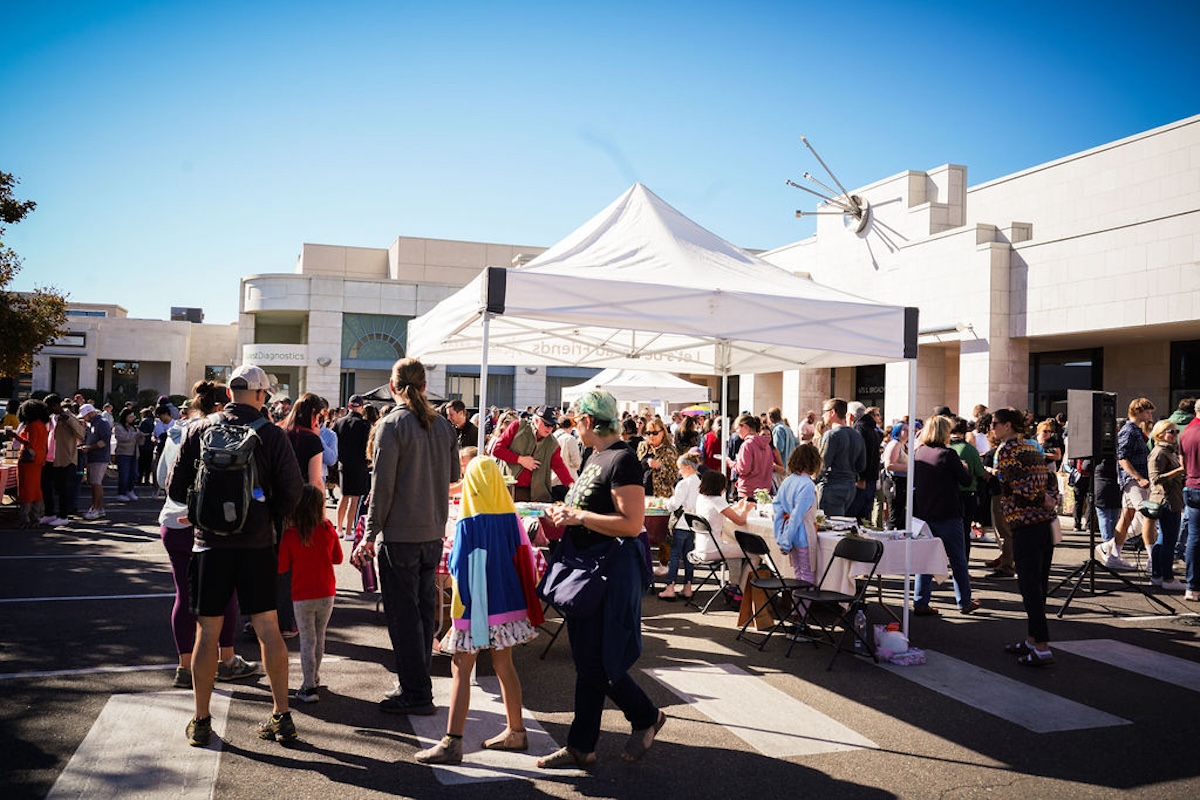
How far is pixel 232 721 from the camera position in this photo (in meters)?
4.57

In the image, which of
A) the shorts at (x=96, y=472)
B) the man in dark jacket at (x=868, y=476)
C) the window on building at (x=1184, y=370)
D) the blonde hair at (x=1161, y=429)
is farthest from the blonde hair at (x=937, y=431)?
the window on building at (x=1184, y=370)

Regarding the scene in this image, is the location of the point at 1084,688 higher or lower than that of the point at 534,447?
lower

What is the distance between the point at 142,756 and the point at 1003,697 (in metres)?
5.18

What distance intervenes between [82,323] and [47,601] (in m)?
60.0

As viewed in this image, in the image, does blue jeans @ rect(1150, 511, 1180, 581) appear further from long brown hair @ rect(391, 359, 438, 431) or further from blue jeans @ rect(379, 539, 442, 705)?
long brown hair @ rect(391, 359, 438, 431)

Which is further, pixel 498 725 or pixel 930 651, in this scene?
pixel 930 651

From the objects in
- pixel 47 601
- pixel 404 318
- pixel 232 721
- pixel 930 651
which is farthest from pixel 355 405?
pixel 404 318

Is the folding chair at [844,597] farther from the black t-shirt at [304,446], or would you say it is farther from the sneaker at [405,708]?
the black t-shirt at [304,446]

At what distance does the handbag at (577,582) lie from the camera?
3785 millimetres

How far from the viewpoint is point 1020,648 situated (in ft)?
20.1

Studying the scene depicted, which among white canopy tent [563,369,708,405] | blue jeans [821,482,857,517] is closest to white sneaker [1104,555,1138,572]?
blue jeans [821,482,857,517]

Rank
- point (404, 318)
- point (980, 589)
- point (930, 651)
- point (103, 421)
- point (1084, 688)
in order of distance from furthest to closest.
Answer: point (404, 318) → point (103, 421) → point (980, 589) → point (930, 651) → point (1084, 688)

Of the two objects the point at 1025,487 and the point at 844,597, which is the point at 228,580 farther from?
the point at 1025,487

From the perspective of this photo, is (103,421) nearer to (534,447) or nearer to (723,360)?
(534,447)
